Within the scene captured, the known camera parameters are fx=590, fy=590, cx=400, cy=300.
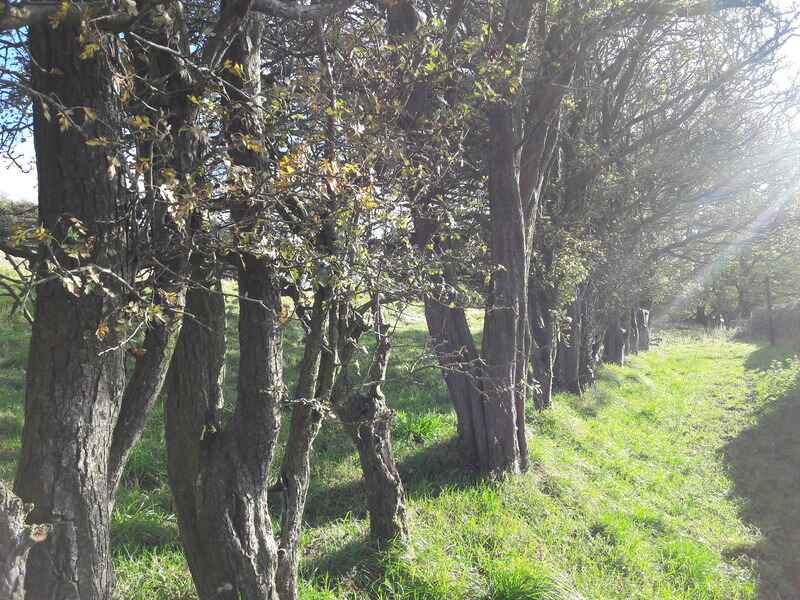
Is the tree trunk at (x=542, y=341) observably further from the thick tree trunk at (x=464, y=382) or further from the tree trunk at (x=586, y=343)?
the thick tree trunk at (x=464, y=382)

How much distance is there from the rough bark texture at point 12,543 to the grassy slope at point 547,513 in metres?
2.23

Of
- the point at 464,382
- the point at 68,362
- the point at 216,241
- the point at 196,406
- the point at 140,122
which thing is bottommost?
the point at 464,382

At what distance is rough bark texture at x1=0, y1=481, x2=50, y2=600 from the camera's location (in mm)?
2766

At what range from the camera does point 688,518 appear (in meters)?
9.12

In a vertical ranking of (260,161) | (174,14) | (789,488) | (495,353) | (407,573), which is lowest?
(789,488)

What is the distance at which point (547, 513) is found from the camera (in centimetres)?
746

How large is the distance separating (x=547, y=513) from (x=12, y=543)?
6152 millimetres

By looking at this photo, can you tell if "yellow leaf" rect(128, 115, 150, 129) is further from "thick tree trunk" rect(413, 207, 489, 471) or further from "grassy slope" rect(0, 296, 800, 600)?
"thick tree trunk" rect(413, 207, 489, 471)

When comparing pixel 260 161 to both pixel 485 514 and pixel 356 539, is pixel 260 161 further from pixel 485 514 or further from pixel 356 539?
pixel 485 514

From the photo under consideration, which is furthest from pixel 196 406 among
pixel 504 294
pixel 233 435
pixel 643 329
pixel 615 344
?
pixel 643 329

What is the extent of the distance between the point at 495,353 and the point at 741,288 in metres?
43.4

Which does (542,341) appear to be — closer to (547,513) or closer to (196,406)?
(547,513)

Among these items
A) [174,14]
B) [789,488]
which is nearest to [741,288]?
[789,488]

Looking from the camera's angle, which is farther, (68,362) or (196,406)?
(196,406)
